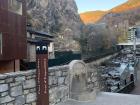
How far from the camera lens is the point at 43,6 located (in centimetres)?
7031

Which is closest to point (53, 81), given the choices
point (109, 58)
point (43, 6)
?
point (109, 58)

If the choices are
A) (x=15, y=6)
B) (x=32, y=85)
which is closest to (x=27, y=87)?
(x=32, y=85)

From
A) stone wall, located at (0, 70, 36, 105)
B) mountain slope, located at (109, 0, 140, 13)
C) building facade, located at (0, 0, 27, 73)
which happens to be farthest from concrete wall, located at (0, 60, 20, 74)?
mountain slope, located at (109, 0, 140, 13)

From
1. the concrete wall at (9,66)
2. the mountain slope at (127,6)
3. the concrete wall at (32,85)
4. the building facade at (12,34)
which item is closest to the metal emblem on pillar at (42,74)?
the concrete wall at (32,85)

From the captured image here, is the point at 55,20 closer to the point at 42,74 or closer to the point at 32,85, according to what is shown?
the point at 42,74

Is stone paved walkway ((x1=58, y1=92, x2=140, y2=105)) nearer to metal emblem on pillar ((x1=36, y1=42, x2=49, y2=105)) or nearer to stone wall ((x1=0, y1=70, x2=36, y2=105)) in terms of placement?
metal emblem on pillar ((x1=36, y1=42, x2=49, y2=105))

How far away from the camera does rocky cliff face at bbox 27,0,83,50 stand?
6391 cm

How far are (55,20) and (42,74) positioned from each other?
6316 cm

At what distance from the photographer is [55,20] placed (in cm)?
7075

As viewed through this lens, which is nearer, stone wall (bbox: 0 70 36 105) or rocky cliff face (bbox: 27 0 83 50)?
stone wall (bbox: 0 70 36 105)

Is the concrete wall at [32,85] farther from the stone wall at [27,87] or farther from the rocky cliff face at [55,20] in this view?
the rocky cliff face at [55,20]

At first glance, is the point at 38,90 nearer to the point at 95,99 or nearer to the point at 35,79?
Answer: the point at 35,79

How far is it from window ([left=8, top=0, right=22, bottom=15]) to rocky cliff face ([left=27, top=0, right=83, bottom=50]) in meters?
34.5

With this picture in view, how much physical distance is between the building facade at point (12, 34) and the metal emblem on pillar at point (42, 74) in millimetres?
13231
